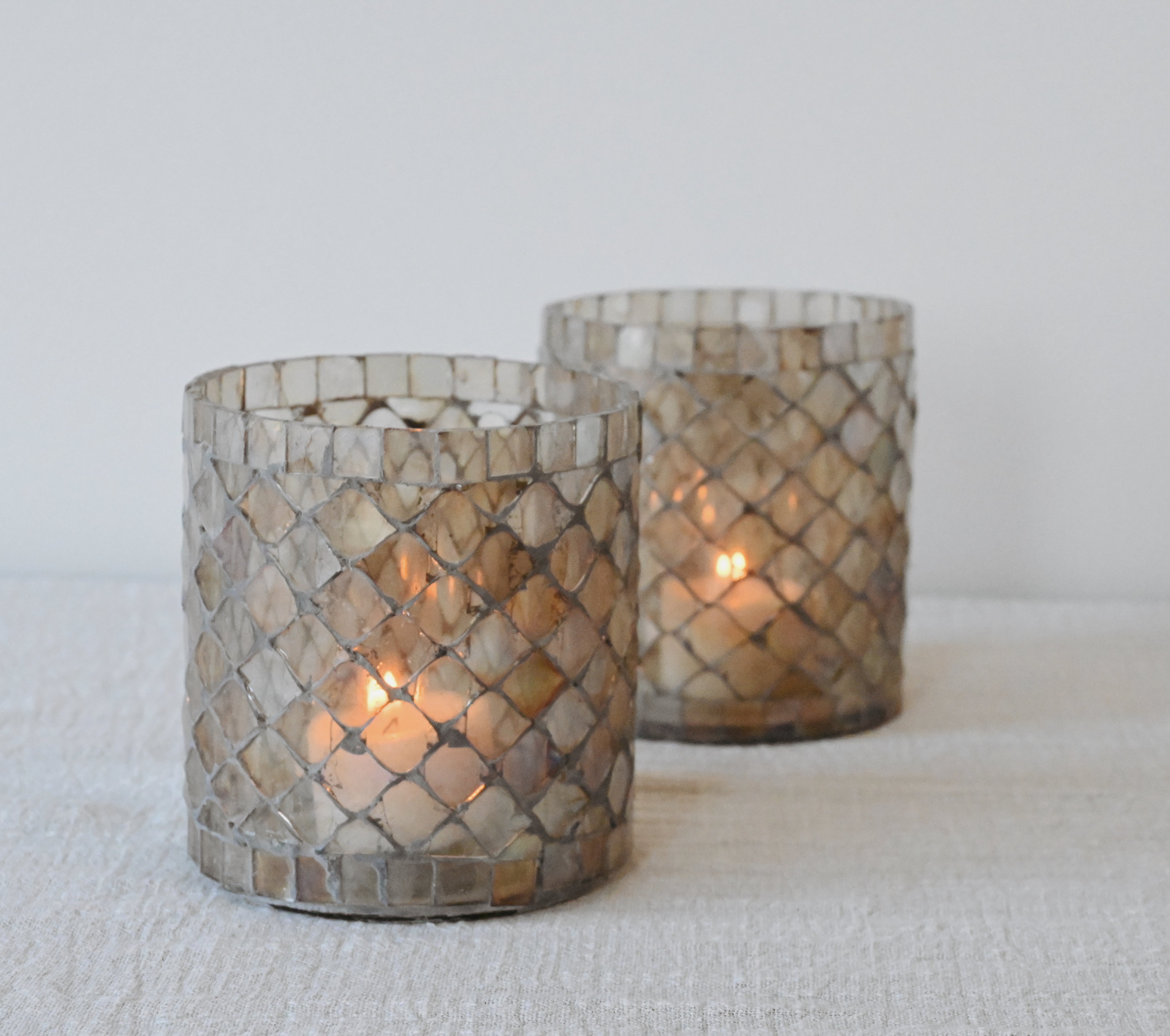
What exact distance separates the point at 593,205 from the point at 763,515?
0.33 m

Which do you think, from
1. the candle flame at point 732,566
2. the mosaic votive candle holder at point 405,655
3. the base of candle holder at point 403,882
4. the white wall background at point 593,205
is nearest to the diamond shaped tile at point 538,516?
the mosaic votive candle holder at point 405,655

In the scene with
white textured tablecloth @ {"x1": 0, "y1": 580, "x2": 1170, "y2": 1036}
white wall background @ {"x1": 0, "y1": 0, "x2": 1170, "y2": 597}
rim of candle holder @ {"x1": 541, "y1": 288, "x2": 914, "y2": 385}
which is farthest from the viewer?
white wall background @ {"x1": 0, "y1": 0, "x2": 1170, "y2": 597}

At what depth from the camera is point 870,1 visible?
1051 millimetres

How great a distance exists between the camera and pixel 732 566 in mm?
847

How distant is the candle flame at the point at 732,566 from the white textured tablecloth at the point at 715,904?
9 cm

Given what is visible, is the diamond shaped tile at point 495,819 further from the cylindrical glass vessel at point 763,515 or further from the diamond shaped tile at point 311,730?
the cylindrical glass vessel at point 763,515

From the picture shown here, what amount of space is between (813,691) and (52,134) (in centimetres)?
61

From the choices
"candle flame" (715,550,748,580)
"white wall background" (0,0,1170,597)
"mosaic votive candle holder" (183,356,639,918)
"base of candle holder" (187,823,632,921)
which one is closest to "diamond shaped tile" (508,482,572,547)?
"mosaic votive candle holder" (183,356,639,918)

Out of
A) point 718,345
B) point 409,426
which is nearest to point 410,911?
point 409,426

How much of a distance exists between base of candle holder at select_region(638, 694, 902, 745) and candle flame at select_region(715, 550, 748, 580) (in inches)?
2.5

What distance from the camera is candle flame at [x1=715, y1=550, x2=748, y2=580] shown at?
85 centimetres

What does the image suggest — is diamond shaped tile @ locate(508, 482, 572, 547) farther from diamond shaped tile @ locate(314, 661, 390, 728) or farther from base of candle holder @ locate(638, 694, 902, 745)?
base of candle holder @ locate(638, 694, 902, 745)

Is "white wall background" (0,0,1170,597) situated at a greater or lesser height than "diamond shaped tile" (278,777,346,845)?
greater

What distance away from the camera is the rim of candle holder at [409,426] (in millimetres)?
587
